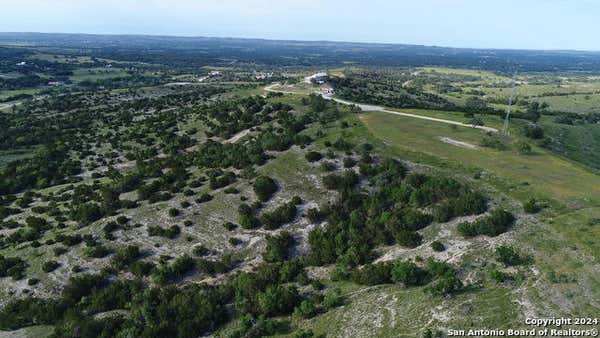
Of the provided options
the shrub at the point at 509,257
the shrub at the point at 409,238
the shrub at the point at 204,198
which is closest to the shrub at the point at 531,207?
the shrub at the point at 509,257

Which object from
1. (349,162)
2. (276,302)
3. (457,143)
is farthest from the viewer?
(457,143)

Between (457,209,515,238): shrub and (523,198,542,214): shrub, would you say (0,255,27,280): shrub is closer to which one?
(457,209,515,238): shrub

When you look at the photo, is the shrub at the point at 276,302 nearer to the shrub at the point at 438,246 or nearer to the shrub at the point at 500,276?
the shrub at the point at 438,246

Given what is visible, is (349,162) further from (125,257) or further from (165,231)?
(125,257)

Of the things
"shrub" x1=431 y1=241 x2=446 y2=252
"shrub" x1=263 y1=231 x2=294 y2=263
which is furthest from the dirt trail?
"shrub" x1=263 y1=231 x2=294 y2=263

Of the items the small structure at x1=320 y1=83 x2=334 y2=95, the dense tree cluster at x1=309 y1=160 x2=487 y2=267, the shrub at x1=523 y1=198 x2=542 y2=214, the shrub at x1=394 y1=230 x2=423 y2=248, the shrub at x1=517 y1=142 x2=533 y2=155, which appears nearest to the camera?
the shrub at x1=523 y1=198 x2=542 y2=214

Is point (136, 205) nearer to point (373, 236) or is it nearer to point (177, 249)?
point (177, 249)

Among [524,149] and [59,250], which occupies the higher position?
[524,149]

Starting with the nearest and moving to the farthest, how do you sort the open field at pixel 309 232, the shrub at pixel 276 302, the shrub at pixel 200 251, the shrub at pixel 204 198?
1. the open field at pixel 309 232
2. the shrub at pixel 276 302
3. the shrub at pixel 200 251
4. the shrub at pixel 204 198

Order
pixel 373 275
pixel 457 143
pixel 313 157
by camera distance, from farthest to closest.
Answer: pixel 457 143 < pixel 313 157 < pixel 373 275

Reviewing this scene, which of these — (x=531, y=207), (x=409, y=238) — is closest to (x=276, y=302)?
(x=409, y=238)

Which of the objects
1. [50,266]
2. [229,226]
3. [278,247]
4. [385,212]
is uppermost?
[385,212]

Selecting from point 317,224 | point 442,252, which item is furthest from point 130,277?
point 442,252
